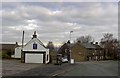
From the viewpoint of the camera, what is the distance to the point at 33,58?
5834 cm

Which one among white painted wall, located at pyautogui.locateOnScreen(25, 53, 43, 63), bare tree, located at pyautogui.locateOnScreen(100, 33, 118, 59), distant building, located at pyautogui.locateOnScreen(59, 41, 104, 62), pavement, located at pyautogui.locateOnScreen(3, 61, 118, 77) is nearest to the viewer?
pavement, located at pyautogui.locateOnScreen(3, 61, 118, 77)

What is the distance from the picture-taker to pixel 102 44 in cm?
12512

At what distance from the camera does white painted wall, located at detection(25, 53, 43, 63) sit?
57.9 metres

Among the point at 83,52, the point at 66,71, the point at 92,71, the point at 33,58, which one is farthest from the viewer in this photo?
the point at 83,52

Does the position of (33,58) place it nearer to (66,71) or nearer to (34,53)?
(34,53)

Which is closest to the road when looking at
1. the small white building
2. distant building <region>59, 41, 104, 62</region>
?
the small white building

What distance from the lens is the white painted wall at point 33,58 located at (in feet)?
190

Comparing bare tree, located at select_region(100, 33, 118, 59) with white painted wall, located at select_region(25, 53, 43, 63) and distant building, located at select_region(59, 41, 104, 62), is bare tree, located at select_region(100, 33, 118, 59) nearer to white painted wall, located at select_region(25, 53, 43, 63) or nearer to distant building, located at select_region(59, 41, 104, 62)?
distant building, located at select_region(59, 41, 104, 62)

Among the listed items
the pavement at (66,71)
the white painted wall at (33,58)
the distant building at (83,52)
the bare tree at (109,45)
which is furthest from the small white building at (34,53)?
the bare tree at (109,45)

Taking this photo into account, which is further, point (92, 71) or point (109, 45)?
point (109, 45)

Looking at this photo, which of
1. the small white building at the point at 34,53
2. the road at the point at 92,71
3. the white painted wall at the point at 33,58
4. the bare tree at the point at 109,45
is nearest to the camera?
the road at the point at 92,71

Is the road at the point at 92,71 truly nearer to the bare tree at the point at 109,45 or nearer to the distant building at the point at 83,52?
the distant building at the point at 83,52

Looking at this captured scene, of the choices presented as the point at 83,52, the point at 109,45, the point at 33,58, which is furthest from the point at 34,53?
the point at 109,45

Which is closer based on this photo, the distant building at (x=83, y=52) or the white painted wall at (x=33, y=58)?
the white painted wall at (x=33, y=58)
